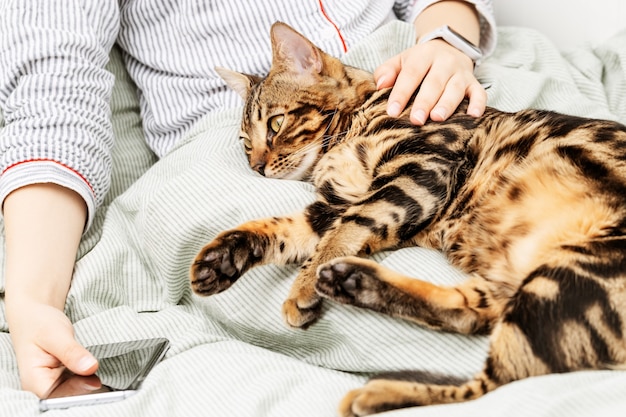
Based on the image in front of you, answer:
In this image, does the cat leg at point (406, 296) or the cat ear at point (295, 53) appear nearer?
the cat leg at point (406, 296)

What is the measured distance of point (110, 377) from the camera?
1.12 metres

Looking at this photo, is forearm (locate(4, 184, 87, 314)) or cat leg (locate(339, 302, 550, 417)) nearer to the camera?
cat leg (locate(339, 302, 550, 417))

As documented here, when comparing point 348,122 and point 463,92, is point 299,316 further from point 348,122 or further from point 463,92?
point 463,92

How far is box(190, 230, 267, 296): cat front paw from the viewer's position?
108 centimetres

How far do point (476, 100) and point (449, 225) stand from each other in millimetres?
335

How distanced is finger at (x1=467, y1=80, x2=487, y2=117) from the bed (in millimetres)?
177

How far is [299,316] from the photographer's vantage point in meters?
1.06

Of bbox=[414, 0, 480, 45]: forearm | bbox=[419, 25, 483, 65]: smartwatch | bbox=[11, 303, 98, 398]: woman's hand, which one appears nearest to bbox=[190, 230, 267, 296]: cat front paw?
bbox=[11, 303, 98, 398]: woman's hand

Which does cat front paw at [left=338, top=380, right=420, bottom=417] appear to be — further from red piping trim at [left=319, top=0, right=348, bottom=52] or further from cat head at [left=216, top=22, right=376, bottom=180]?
red piping trim at [left=319, top=0, right=348, bottom=52]

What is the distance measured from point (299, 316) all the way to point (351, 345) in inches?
3.9

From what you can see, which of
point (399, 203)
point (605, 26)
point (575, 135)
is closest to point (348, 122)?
point (399, 203)

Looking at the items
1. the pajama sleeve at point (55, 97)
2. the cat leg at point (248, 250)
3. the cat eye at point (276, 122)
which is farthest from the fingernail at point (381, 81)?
the pajama sleeve at point (55, 97)

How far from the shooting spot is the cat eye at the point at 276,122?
1465 millimetres

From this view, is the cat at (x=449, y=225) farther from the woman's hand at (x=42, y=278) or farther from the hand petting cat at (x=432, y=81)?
the woman's hand at (x=42, y=278)
